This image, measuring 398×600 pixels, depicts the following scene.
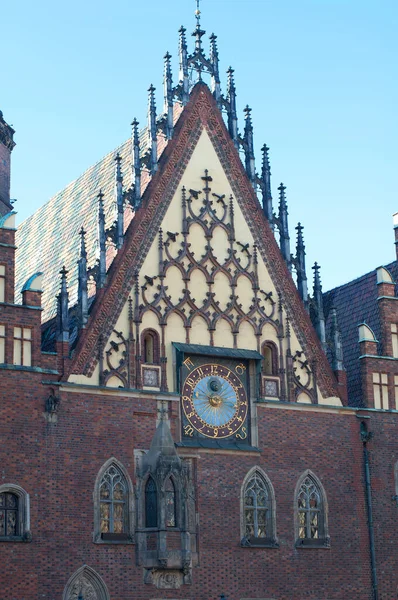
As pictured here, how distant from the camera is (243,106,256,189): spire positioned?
36.4m

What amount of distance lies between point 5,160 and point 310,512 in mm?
16870

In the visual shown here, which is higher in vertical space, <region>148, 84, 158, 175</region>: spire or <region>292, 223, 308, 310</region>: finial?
<region>148, 84, 158, 175</region>: spire

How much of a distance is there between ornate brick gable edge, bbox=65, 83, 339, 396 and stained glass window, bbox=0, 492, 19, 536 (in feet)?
19.4

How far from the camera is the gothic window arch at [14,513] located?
29344mm

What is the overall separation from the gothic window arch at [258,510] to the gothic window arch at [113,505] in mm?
3313

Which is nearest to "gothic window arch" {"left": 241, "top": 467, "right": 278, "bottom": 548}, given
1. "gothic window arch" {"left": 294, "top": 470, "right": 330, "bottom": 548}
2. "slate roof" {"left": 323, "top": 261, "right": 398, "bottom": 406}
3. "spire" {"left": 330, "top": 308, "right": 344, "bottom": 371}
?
"gothic window arch" {"left": 294, "top": 470, "right": 330, "bottom": 548}

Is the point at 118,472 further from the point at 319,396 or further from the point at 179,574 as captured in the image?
the point at 319,396

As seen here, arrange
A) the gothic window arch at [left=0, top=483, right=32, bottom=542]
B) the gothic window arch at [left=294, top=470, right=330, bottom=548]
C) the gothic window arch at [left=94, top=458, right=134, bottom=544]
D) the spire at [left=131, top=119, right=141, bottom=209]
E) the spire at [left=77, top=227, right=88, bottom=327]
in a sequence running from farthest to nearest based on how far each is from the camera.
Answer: the spire at [left=131, top=119, right=141, bottom=209] < the gothic window arch at [left=294, top=470, right=330, bottom=548] < the spire at [left=77, top=227, right=88, bottom=327] < the gothic window arch at [left=94, top=458, right=134, bottom=544] < the gothic window arch at [left=0, top=483, right=32, bottom=542]

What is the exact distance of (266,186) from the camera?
3659 cm

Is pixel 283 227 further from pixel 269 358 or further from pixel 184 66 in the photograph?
pixel 184 66

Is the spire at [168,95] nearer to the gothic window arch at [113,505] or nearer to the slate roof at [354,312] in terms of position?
the slate roof at [354,312]

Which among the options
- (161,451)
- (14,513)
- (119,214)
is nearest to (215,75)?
(119,214)

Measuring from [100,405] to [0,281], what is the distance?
3939 mm

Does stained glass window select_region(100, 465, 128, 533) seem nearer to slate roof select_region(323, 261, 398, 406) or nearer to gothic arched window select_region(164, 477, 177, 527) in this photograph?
gothic arched window select_region(164, 477, 177, 527)
